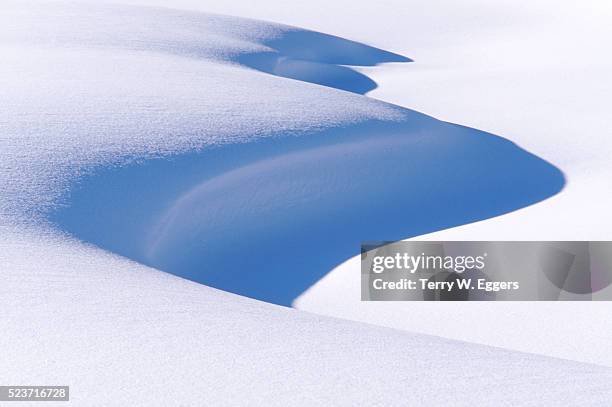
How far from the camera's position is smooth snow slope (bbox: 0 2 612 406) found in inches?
81.9

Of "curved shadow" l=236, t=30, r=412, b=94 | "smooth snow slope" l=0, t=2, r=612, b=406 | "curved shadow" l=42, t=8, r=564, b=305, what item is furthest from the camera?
"curved shadow" l=236, t=30, r=412, b=94

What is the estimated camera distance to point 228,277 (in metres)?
3.89

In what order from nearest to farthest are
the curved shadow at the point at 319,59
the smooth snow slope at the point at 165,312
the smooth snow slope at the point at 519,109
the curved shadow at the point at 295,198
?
the smooth snow slope at the point at 165,312
the smooth snow slope at the point at 519,109
the curved shadow at the point at 295,198
the curved shadow at the point at 319,59

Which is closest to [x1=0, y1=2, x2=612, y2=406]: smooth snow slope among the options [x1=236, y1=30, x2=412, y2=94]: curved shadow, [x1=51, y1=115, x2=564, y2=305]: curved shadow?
[x1=51, y1=115, x2=564, y2=305]: curved shadow

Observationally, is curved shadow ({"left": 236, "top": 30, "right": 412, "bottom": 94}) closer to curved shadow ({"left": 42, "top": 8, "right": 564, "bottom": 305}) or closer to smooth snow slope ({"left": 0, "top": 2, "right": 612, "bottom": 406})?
curved shadow ({"left": 42, "top": 8, "right": 564, "bottom": 305})

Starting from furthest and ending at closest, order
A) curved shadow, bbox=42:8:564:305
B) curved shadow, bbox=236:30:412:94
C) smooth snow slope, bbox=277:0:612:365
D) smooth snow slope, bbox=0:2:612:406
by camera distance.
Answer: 1. curved shadow, bbox=236:30:412:94
2. curved shadow, bbox=42:8:564:305
3. smooth snow slope, bbox=277:0:612:365
4. smooth snow slope, bbox=0:2:612:406

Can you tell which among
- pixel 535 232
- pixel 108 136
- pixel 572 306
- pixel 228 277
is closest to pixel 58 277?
pixel 228 277

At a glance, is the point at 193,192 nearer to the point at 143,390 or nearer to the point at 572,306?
the point at 572,306

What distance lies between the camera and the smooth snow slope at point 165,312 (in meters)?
2.08

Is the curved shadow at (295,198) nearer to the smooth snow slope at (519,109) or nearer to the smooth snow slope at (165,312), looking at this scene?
the smooth snow slope at (165,312)

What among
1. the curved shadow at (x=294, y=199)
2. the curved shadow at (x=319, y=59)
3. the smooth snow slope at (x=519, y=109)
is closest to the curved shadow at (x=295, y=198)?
the curved shadow at (x=294, y=199)

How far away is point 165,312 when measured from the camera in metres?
2.47

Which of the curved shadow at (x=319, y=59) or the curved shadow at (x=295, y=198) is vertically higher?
the curved shadow at (x=319, y=59)

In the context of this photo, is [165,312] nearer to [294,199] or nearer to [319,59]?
[294,199]
